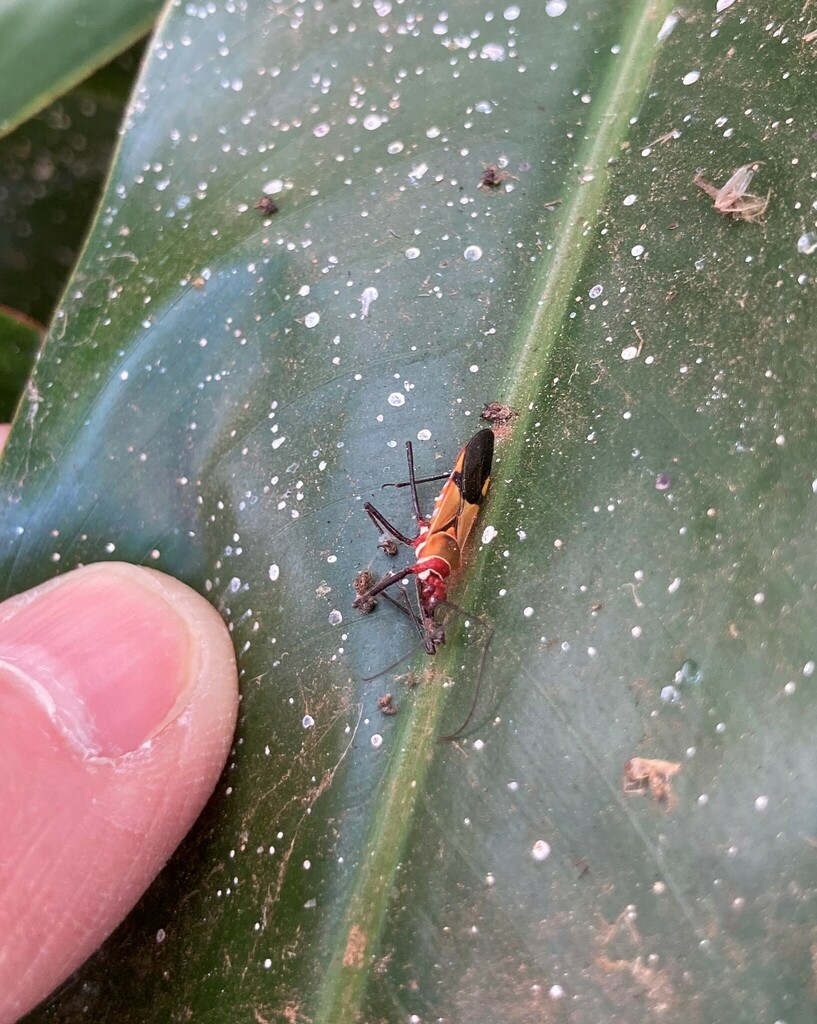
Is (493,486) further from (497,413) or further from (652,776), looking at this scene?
(652,776)

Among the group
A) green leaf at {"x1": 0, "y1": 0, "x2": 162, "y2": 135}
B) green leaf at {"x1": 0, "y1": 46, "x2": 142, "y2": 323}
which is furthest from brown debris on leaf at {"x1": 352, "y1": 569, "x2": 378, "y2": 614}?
green leaf at {"x1": 0, "y1": 46, "x2": 142, "y2": 323}

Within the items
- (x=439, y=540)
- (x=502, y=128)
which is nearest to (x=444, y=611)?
(x=439, y=540)

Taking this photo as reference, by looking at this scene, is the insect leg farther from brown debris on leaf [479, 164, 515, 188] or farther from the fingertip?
brown debris on leaf [479, 164, 515, 188]

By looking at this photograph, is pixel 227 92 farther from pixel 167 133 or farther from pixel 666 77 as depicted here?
pixel 666 77

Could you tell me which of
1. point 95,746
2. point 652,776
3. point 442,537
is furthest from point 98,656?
point 652,776

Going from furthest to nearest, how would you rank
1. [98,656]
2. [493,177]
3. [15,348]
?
[15,348] < [98,656] < [493,177]
